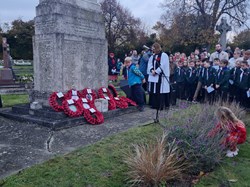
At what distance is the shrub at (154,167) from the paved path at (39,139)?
1.47 m

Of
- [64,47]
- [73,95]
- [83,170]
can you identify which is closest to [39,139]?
[83,170]

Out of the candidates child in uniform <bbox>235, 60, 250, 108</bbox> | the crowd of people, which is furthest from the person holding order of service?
child in uniform <bbox>235, 60, 250, 108</bbox>

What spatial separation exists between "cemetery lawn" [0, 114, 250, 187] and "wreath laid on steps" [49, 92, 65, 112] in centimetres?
222

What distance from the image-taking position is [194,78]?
11500 millimetres

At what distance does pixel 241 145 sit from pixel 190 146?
198cm

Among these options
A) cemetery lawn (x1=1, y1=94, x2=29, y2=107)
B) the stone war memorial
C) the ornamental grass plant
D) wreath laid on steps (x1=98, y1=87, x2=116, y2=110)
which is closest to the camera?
the ornamental grass plant

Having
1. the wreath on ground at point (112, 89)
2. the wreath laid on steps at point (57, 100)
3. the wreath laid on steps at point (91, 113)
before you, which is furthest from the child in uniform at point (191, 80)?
the wreath laid on steps at point (57, 100)

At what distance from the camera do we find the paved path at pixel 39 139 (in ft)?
14.3

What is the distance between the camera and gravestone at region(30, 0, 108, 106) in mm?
7473

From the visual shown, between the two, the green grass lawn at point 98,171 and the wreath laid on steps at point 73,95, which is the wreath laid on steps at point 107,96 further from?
the green grass lawn at point 98,171

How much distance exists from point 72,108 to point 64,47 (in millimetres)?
1707

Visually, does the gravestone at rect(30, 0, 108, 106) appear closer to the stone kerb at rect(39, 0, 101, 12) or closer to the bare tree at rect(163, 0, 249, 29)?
the stone kerb at rect(39, 0, 101, 12)

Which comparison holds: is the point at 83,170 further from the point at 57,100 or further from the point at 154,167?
the point at 57,100

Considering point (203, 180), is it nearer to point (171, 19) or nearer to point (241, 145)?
point (241, 145)
